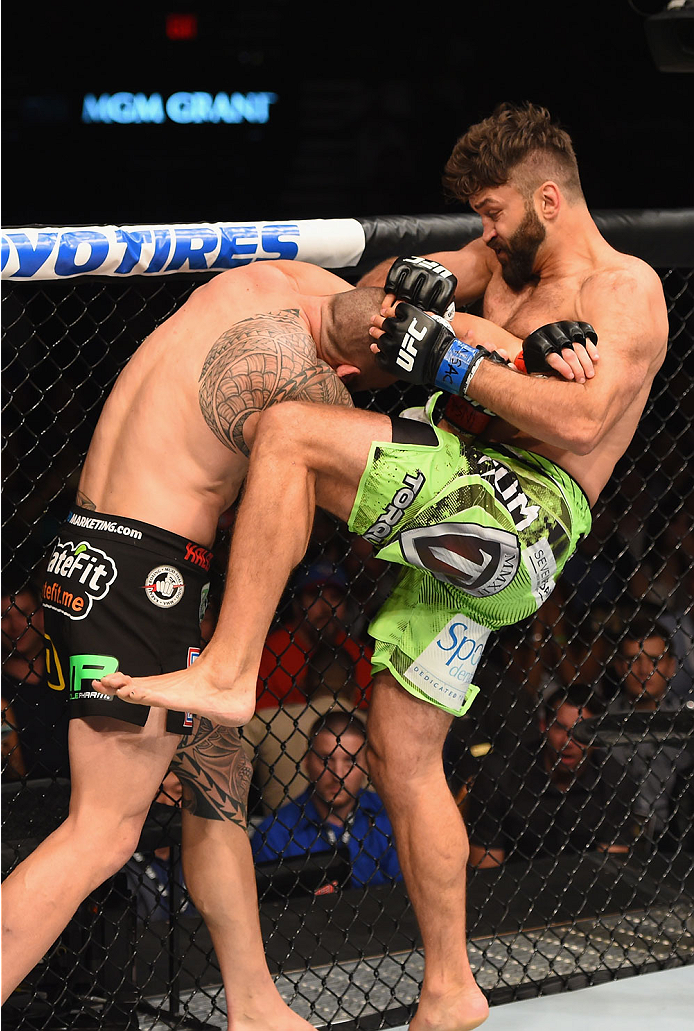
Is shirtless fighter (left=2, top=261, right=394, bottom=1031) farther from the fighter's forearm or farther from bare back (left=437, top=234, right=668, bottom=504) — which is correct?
bare back (left=437, top=234, right=668, bottom=504)

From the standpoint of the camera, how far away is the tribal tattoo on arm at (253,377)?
1.65m

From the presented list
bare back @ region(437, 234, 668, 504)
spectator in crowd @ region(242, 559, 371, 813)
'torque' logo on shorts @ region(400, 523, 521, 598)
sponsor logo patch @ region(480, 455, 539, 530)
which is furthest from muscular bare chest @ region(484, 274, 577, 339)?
spectator in crowd @ region(242, 559, 371, 813)

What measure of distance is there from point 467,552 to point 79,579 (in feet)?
1.88

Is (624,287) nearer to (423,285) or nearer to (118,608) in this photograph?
(423,285)

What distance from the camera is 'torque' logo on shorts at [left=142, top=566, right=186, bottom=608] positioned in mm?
1650

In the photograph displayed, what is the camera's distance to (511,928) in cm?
243

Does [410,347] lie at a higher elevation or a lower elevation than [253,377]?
higher

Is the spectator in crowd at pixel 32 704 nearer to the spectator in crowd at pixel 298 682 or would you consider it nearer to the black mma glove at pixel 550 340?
the spectator in crowd at pixel 298 682

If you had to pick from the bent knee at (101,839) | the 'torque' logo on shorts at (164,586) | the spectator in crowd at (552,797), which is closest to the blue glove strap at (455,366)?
the 'torque' logo on shorts at (164,586)

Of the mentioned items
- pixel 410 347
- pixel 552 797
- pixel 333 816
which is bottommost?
pixel 333 816

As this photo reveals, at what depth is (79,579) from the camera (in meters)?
1.65

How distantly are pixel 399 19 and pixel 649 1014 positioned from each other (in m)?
4.00

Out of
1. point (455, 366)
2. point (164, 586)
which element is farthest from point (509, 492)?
point (164, 586)

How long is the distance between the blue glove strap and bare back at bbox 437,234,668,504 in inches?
4.1
